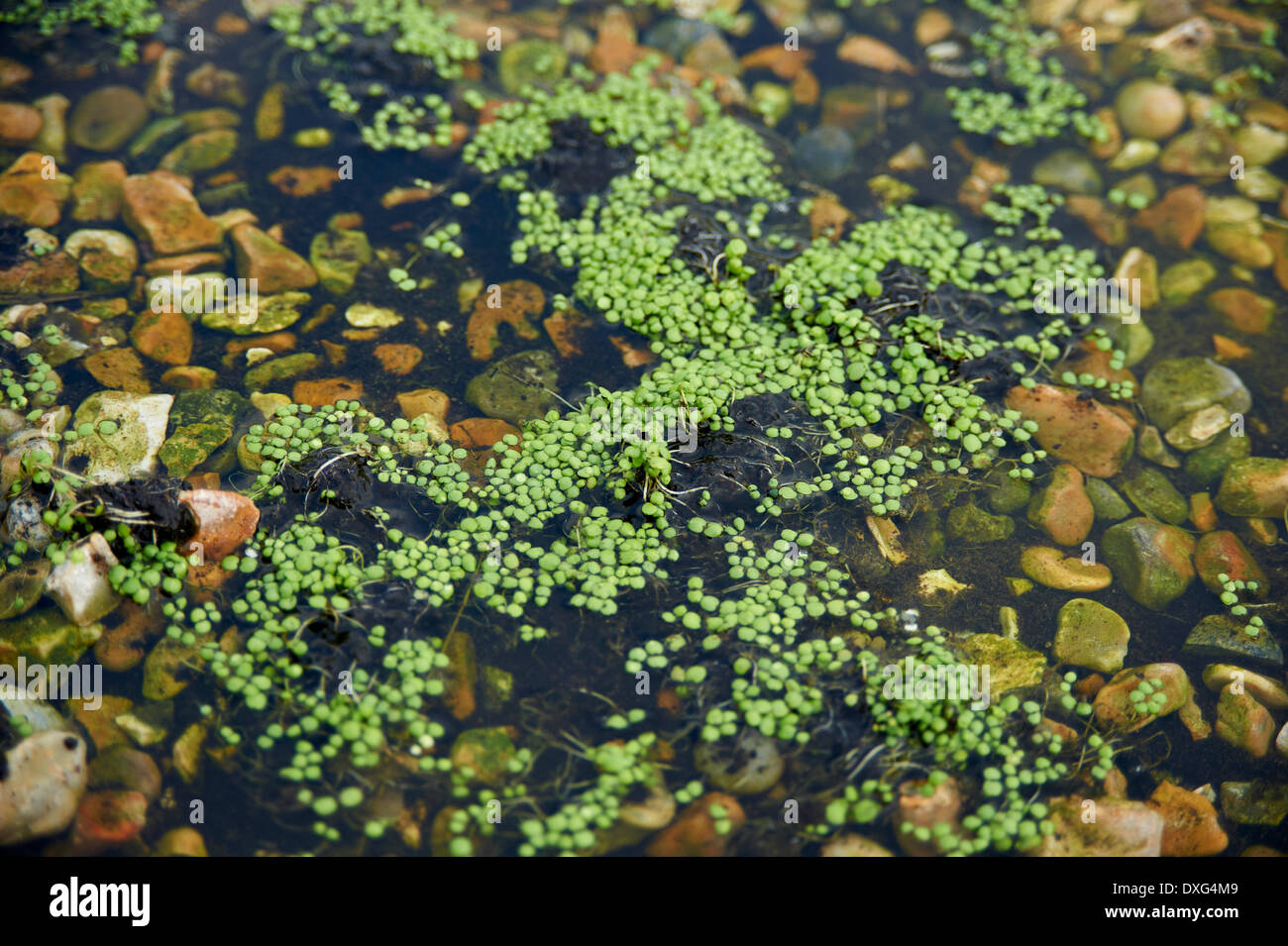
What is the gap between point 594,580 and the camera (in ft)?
13.4

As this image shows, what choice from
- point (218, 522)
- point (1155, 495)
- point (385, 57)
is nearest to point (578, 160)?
point (385, 57)

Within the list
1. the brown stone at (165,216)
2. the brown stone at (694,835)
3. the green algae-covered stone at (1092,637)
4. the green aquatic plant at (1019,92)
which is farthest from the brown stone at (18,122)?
the green algae-covered stone at (1092,637)

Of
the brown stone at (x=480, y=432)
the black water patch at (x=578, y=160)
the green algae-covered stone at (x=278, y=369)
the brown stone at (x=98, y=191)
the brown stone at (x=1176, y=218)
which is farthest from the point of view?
the brown stone at (x=1176, y=218)

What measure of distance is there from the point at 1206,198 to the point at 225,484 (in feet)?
21.8

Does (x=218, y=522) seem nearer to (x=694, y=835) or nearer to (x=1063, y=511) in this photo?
(x=694, y=835)

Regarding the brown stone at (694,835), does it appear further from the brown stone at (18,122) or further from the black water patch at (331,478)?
the brown stone at (18,122)

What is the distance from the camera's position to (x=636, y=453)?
433cm

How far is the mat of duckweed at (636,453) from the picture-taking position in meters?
3.75

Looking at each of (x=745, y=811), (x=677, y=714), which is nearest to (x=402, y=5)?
(x=677, y=714)

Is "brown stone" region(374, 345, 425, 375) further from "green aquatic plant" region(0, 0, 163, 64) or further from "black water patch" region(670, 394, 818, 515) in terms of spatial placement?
"green aquatic plant" region(0, 0, 163, 64)

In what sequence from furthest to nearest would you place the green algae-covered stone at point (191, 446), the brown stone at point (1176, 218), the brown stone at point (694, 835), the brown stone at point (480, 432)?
the brown stone at point (1176, 218), the brown stone at point (480, 432), the green algae-covered stone at point (191, 446), the brown stone at point (694, 835)

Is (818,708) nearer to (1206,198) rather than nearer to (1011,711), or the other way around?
(1011,711)

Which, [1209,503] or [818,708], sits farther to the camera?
[1209,503]

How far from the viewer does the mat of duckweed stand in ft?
12.3
